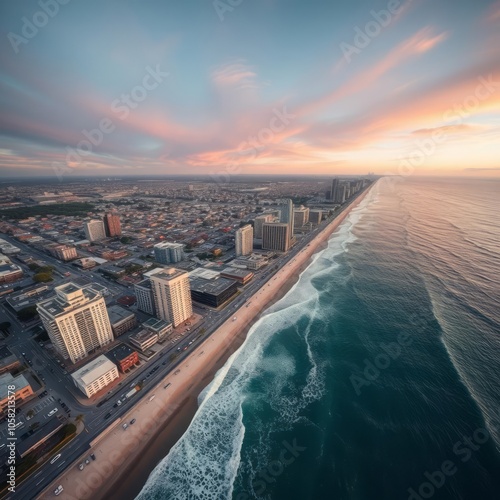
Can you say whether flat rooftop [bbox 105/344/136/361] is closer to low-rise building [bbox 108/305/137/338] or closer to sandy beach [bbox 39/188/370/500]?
low-rise building [bbox 108/305/137/338]

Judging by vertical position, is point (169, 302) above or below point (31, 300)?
above

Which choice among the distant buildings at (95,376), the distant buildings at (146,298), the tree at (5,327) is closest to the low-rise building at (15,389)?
the distant buildings at (95,376)

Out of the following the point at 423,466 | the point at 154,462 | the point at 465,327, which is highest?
the point at 465,327

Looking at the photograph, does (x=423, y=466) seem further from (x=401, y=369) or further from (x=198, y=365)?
(x=198, y=365)

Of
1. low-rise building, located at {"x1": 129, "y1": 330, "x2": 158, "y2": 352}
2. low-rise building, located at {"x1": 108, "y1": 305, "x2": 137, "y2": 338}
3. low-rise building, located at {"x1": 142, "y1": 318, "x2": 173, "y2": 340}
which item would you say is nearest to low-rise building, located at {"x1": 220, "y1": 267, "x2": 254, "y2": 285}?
low-rise building, located at {"x1": 142, "y1": 318, "x2": 173, "y2": 340}

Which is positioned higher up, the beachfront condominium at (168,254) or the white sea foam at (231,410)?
the beachfront condominium at (168,254)

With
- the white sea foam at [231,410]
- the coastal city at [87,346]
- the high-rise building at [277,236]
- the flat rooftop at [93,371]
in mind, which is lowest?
the white sea foam at [231,410]

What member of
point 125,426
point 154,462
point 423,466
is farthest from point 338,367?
point 125,426

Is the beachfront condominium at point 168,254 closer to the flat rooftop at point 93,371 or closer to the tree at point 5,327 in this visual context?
the tree at point 5,327
